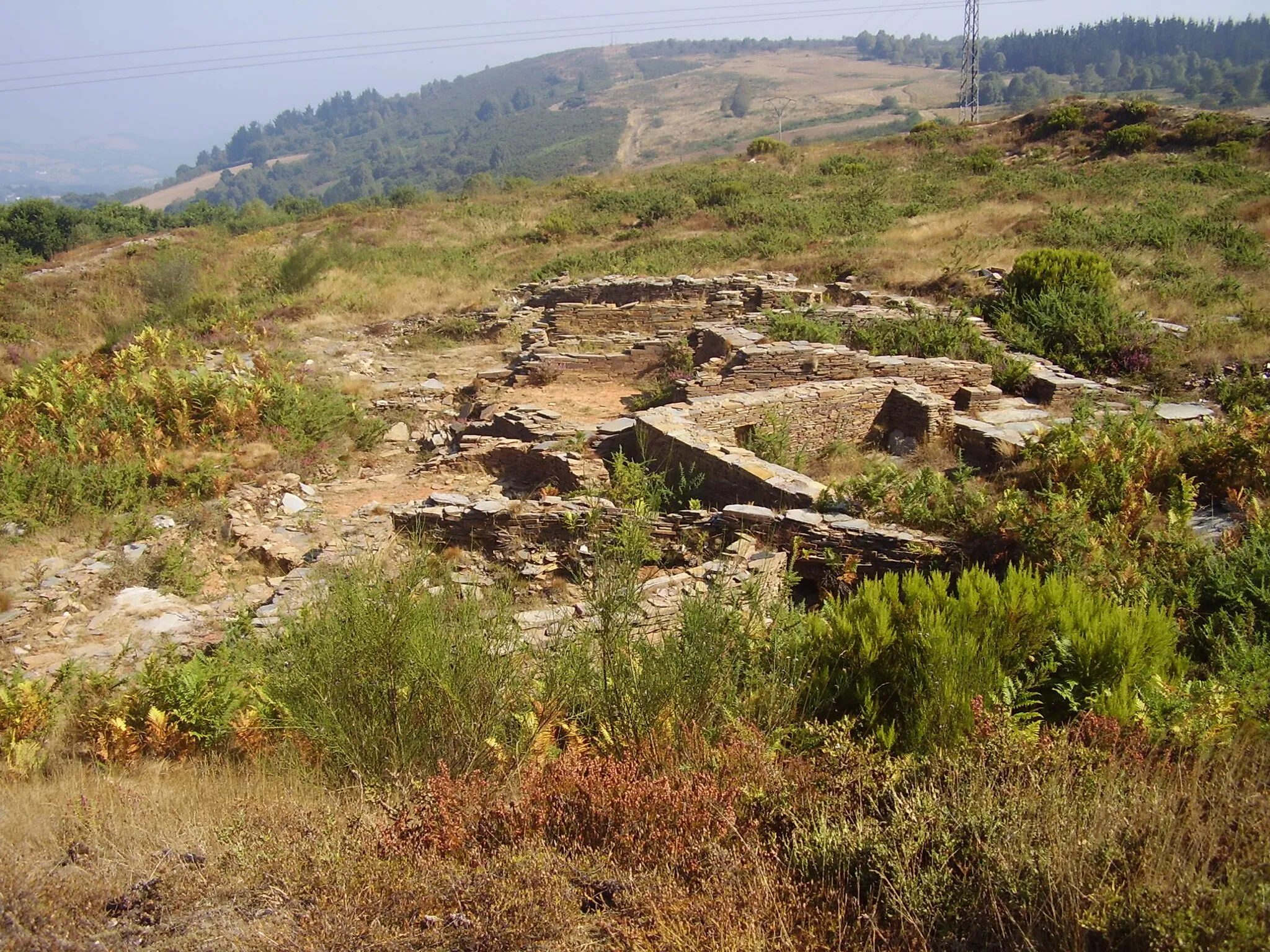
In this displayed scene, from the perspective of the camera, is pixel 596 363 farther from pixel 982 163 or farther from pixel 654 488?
pixel 982 163

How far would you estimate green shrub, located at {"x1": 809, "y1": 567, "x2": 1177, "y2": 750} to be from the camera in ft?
10.7

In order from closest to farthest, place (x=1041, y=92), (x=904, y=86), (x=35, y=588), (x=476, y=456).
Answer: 1. (x=35, y=588)
2. (x=476, y=456)
3. (x=1041, y=92)
4. (x=904, y=86)

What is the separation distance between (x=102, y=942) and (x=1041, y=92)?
131 metres

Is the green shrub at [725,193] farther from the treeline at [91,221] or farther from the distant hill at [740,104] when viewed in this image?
the distant hill at [740,104]

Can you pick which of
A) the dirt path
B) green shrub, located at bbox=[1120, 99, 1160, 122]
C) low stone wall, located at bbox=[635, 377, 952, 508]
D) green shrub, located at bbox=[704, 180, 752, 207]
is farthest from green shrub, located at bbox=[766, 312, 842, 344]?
the dirt path

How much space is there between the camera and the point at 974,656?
3385mm

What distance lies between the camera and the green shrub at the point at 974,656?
326 cm

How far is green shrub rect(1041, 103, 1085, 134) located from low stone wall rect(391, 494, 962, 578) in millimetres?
28855

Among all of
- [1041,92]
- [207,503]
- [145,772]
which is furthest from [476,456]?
[1041,92]

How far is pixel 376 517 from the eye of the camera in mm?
8164

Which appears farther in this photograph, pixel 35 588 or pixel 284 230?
pixel 284 230

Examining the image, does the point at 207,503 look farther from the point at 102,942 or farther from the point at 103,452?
the point at 102,942

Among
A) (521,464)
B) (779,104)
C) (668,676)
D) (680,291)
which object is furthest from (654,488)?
(779,104)

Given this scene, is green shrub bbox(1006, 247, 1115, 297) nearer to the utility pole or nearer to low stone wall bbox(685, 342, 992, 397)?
low stone wall bbox(685, 342, 992, 397)
